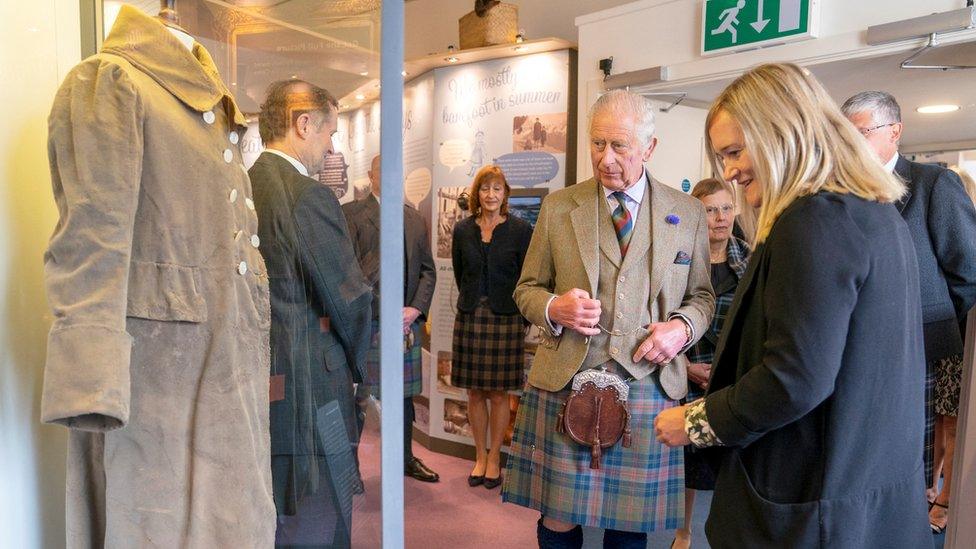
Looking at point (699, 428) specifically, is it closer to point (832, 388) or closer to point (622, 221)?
point (832, 388)

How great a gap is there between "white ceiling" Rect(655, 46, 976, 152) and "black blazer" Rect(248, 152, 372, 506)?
2668 millimetres

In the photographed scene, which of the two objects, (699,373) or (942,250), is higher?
(942,250)

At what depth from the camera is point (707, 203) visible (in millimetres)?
2893

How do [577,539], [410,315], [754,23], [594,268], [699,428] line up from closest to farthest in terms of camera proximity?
[699,428] < [594,268] < [577,539] < [754,23] < [410,315]

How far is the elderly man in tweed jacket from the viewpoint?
1.82 metres

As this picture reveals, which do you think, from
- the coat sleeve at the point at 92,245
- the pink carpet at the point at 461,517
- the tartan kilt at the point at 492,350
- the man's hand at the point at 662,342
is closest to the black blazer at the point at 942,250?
the man's hand at the point at 662,342

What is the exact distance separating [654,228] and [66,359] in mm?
1395

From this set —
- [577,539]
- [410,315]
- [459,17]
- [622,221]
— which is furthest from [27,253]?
[459,17]

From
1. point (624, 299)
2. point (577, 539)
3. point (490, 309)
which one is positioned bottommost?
point (577, 539)

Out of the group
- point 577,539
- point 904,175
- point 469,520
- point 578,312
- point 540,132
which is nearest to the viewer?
point 578,312

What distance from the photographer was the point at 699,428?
1.30m

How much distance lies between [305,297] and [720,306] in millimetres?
1880

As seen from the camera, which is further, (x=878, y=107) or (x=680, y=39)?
(x=680, y=39)

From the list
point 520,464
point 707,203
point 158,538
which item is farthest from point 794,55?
point 158,538
